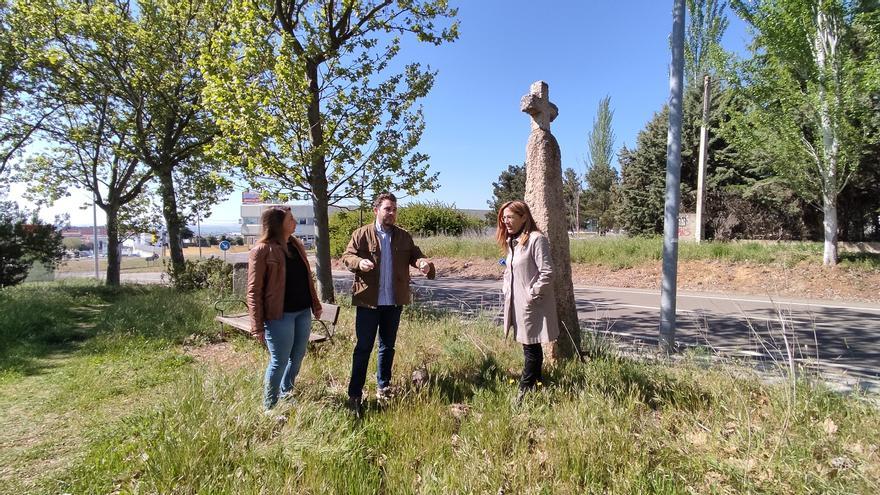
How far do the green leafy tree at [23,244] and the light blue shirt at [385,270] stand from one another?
15487mm

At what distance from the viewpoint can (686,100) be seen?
2238 centimetres

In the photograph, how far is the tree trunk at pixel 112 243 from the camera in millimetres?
14531

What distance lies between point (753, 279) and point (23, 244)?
21403 millimetres

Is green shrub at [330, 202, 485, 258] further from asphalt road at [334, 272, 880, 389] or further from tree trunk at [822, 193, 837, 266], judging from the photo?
tree trunk at [822, 193, 837, 266]

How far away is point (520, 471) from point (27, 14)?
15584mm

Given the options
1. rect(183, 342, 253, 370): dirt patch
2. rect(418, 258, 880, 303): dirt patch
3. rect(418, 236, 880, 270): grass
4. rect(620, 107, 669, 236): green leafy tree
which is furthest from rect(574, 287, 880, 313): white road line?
rect(620, 107, 669, 236): green leafy tree

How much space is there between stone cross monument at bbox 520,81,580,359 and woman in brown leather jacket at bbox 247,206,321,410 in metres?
2.46

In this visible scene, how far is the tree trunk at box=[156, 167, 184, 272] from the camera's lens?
42.3ft

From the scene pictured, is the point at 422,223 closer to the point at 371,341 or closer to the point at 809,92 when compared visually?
the point at 809,92

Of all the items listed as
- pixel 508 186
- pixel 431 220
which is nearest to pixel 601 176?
pixel 508 186

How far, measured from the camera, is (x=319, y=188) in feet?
26.3

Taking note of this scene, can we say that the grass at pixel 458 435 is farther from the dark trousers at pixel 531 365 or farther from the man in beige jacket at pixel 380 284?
the man in beige jacket at pixel 380 284

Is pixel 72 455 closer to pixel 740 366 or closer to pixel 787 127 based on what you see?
pixel 740 366

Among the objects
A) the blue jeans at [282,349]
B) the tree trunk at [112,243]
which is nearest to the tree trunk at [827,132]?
the blue jeans at [282,349]
